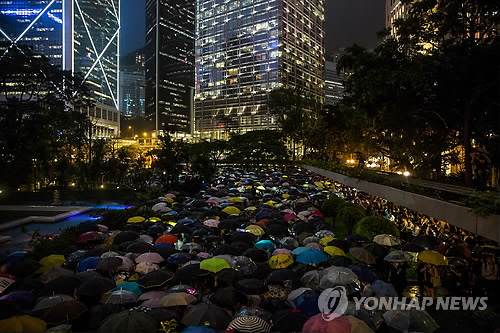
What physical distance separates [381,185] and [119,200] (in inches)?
679

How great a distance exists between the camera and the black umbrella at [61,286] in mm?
8242

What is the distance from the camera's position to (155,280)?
29.3ft

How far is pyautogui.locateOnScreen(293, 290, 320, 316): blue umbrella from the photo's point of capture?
7547mm

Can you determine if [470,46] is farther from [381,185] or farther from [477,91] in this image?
[381,185]

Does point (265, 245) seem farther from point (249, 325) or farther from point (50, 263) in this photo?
point (50, 263)

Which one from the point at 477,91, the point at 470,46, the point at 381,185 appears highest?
the point at 470,46

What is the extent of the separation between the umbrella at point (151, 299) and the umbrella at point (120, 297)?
0.77ft

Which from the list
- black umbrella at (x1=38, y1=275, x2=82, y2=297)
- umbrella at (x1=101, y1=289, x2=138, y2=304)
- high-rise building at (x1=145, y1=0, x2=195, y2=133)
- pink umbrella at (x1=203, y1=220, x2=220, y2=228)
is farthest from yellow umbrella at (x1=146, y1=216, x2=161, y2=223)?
high-rise building at (x1=145, y1=0, x2=195, y2=133)

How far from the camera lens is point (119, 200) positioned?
25.8 m

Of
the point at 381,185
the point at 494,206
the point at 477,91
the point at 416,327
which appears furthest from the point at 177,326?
the point at 381,185

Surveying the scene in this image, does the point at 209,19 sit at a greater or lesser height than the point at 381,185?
greater

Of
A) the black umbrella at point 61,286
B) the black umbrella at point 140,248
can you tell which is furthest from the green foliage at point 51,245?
the black umbrella at point 61,286

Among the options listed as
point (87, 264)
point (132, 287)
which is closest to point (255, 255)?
point (132, 287)

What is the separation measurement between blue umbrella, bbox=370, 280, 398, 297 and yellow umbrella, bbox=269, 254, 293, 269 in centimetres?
256
